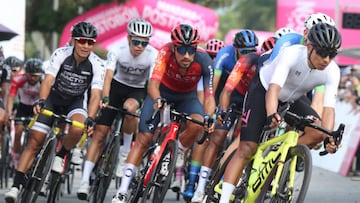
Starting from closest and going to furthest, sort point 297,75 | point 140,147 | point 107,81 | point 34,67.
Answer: point 297,75 → point 140,147 → point 107,81 → point 34,67

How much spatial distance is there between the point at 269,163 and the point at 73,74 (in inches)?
138

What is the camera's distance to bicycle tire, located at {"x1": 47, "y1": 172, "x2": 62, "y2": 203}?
11.7 metres

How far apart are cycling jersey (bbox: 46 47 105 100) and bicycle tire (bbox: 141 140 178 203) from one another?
1.61 m

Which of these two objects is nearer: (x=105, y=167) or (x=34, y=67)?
(x=105, y=167)

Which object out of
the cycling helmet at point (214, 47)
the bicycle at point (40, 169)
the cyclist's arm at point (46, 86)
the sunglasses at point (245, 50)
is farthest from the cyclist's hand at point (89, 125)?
the cycling helmet at point (214, 47)

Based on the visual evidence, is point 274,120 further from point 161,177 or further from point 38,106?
point 38,106

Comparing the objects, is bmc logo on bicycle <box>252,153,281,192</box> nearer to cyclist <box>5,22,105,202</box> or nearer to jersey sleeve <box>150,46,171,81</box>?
jersey sleeve <box>150,46,171,81</box>

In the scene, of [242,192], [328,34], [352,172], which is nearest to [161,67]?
[242,192]

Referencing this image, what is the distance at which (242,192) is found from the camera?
372 inches

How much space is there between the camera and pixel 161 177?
10.4 meters

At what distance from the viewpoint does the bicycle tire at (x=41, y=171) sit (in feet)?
35.4

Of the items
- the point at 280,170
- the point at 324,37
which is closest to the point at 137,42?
the point at 324,37

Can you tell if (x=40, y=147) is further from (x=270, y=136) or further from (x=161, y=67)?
(x=270, y=136)

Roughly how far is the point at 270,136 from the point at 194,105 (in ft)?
4.45
